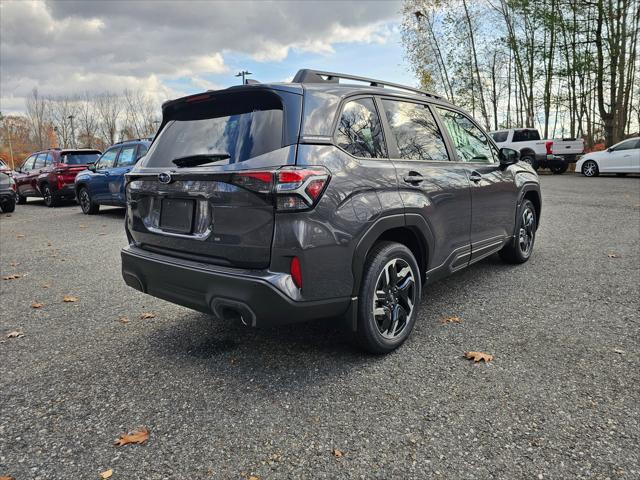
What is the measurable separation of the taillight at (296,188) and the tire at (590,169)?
1900 cm

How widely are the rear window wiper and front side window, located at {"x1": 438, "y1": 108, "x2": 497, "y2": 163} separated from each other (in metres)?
2.14

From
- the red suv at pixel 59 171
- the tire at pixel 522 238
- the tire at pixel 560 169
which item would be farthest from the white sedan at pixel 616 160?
the red suv at pixel 59 171

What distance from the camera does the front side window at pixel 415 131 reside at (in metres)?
3.40

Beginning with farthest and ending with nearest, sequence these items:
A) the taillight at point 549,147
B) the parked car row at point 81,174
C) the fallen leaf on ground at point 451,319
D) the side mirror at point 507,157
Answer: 1. the taillight at point 549,147
2. the parked car row at point 81,174
3. the side mirror at point 507,157
4. the fallen leaf on ground at point 451,319

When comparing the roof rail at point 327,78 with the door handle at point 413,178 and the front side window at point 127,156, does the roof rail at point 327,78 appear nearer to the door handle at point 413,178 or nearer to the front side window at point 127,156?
the door handle at point 413,178

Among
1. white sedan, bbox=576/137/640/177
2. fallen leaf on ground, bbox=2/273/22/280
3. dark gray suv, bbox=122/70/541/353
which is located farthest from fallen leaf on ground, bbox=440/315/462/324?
white sedan, bbox=576/137/640/177

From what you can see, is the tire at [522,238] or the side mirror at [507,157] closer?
the side mirror at [507,157]

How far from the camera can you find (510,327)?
11.8ft

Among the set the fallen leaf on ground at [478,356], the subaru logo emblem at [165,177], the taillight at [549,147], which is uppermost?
the taillight at [549,147]

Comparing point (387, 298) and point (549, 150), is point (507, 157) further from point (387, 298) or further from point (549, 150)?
point (549, 150)

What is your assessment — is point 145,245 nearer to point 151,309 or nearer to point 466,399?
point 151,309

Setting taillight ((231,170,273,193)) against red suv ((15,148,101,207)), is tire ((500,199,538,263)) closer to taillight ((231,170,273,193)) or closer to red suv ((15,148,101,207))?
taillight ((231,170,273,193))

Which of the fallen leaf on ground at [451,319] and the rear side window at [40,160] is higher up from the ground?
the rear side window at [40,160]

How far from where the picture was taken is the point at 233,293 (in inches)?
102
